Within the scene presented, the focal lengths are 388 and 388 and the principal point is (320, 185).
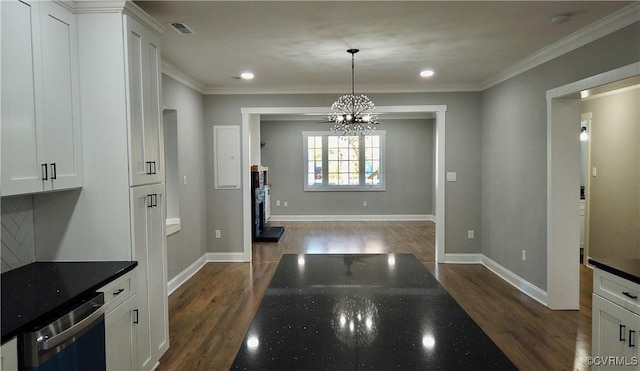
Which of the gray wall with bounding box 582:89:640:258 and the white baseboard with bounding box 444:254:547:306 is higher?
the gray wall with bounding box 582:89:640:258

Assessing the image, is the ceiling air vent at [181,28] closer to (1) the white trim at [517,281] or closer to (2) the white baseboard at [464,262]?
(2) the white baseboard at [464,262]

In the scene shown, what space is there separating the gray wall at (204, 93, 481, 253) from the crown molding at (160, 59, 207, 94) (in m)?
0.32

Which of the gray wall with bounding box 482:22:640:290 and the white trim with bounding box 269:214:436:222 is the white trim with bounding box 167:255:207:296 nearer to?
the gray wall with bounding box 482:22:640:290

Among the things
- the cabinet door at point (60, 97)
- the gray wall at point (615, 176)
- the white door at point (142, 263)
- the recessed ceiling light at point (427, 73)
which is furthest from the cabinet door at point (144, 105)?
the gray wall at point (615, 176)

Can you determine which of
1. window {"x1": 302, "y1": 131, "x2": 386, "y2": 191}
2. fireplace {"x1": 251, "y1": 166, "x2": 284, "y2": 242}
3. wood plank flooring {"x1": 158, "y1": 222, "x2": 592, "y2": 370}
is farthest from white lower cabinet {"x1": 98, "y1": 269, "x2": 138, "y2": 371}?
window {"x1": 302, "y1": 131, "x2": 386, "y2": 191}

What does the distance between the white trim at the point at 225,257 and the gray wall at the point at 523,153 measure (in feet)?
11.5

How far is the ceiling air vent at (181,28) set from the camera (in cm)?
297

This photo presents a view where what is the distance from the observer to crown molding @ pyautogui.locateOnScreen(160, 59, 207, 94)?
4.15 metres

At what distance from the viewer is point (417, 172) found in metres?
9.61

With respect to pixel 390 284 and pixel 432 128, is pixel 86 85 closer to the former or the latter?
pixel 390 284

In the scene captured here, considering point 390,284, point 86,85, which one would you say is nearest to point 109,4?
point 86,85

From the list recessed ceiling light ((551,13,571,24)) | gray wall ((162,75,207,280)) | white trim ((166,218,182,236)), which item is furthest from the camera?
gray wall ((162,75,207,280))

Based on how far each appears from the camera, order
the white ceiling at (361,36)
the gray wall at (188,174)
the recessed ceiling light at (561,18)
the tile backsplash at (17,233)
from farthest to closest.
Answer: the gray wall at (188,174) → the recessed ceiling light at (561,18) → the white ceiling at (361,36) → the tile backsplash at (17,233)

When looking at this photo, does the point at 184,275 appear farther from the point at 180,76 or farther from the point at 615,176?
the point at 615,176
